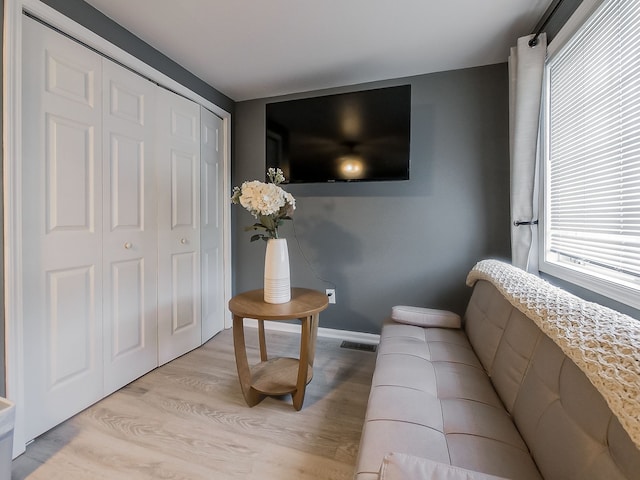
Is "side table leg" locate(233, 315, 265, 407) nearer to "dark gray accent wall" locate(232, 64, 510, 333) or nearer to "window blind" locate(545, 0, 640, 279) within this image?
"dark gray accent wall" locate(232, 64, 510, 333)

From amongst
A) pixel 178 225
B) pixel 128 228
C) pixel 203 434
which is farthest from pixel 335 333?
pixel 128 228

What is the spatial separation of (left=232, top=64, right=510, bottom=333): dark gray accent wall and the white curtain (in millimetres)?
364

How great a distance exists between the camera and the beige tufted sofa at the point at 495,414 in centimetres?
67

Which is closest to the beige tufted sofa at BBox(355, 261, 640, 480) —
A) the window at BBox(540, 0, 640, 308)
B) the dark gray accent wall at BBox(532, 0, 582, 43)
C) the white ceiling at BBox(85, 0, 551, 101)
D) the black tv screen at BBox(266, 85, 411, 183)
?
the window at BBox(540, 0, 640, 308)

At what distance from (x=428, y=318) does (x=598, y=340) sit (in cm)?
114

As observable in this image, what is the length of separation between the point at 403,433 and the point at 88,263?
70.3 inches

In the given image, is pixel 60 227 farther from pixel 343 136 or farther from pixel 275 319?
pixel 343 136

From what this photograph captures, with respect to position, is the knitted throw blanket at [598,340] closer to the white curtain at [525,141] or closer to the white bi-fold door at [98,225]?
the white curtain at [525,141]

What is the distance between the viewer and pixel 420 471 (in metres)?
0.67

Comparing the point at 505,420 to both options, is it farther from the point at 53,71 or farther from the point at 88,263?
the point at 53,71

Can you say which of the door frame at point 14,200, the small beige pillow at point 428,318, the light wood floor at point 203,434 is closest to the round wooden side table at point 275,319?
the light wood floor at point 203,434

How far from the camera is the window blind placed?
1.07 m

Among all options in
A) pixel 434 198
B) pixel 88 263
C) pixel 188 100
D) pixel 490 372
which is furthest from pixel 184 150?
pixel 490 372

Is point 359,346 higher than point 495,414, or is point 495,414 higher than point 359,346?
point 495,414
